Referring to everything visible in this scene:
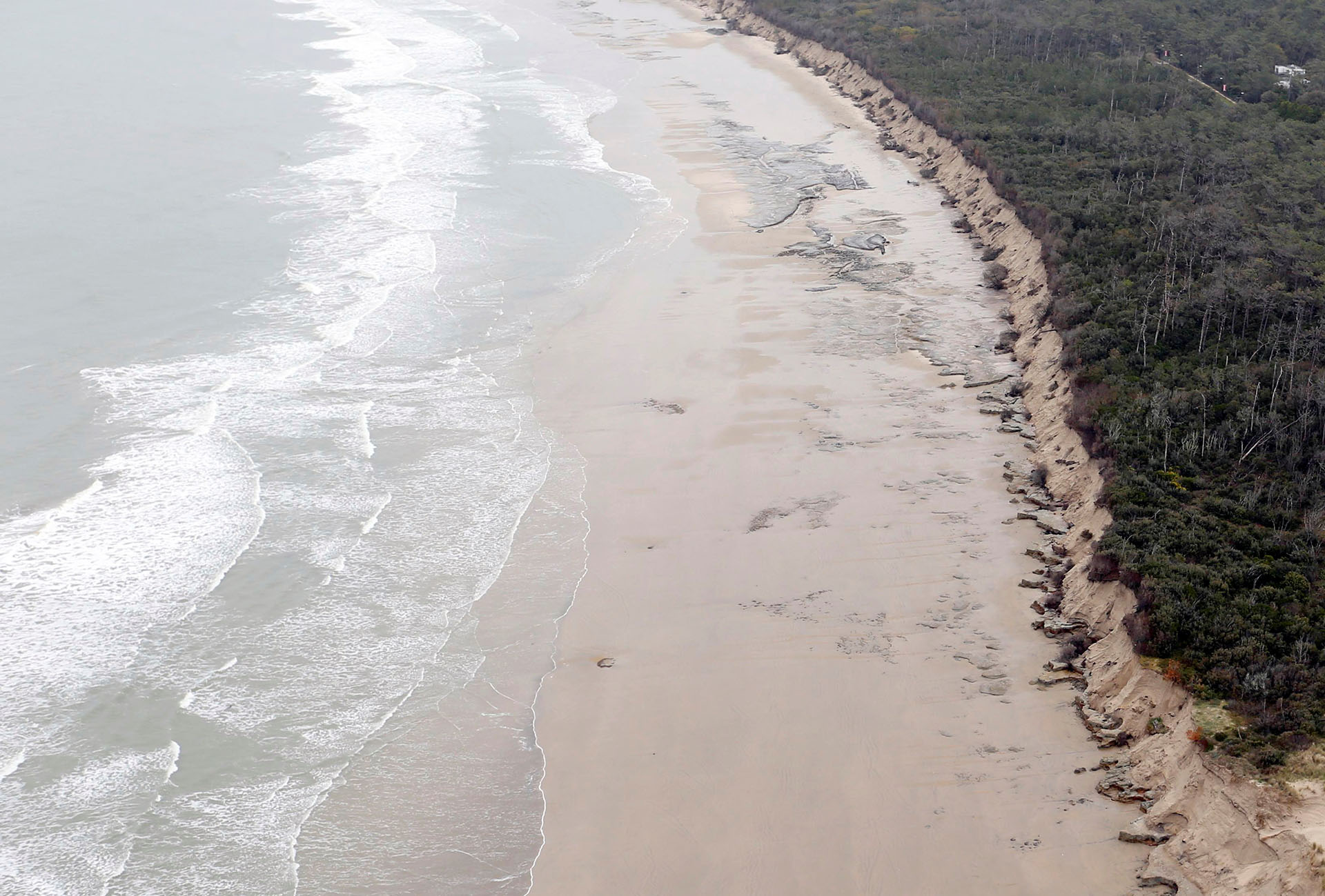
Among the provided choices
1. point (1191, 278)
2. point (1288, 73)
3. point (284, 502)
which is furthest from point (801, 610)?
point (1288, 73)

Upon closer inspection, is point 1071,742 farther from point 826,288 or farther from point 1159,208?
point 1159,208

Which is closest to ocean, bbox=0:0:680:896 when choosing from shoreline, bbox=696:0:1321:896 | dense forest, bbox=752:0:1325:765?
shoreline, bbox=696:0:1321:896

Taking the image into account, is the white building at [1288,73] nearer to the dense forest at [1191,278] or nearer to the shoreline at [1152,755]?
the dense forest at [1191,278]

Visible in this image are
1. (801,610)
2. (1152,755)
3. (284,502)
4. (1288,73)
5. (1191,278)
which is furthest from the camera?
(1288,73)

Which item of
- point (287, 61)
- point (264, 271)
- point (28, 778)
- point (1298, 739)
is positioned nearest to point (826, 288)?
point (264, 271)

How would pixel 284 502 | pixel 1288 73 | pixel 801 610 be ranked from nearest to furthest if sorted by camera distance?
pixel 801 610, pixel 284 502, pixel 1288 73

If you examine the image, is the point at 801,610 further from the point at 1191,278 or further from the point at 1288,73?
the point at 1288,73

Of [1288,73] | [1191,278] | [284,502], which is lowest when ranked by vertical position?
[284,502]

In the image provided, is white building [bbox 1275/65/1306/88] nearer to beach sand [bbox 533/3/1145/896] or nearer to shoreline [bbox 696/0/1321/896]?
beach sand [bbox 533/3/1145/896]
